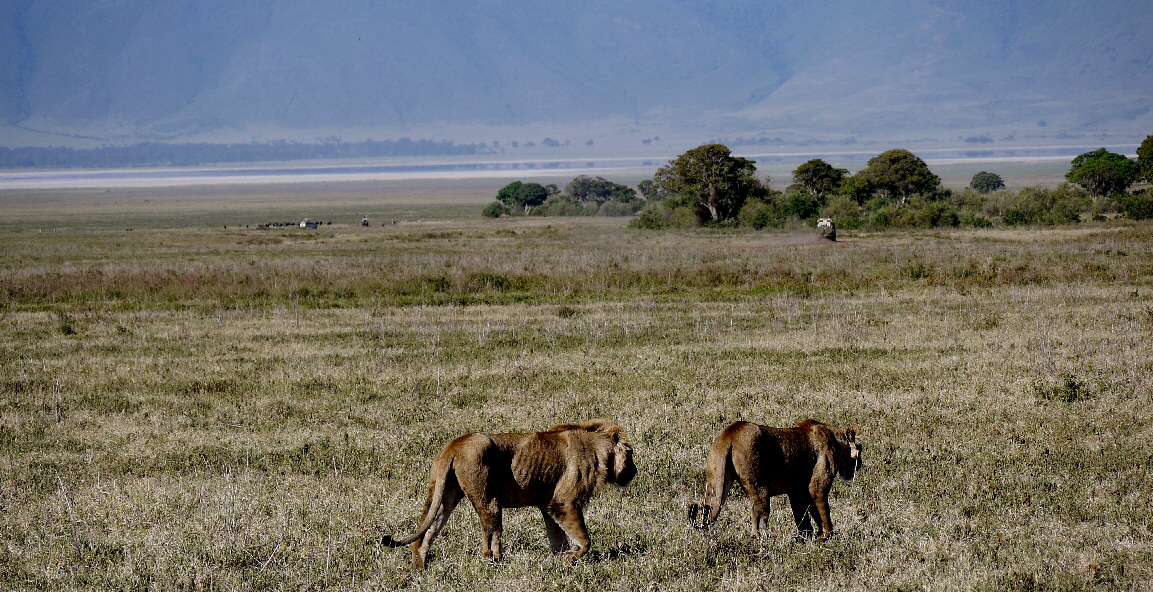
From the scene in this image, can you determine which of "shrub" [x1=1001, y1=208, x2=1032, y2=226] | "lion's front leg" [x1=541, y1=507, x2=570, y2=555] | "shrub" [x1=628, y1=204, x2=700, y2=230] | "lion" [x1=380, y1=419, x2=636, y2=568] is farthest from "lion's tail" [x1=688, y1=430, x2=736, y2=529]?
"shrub" [x1=628, y1=204, x2=700, y2=230]

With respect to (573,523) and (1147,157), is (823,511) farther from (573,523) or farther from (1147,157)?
(1147,157)

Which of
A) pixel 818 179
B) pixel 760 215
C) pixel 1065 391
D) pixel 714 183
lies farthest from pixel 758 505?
pixel 818 179

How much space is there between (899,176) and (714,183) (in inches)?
572

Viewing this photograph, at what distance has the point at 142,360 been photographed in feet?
52.4

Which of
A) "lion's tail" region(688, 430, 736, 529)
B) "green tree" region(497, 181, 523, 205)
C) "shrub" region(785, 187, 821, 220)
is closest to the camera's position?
"lion's tail" region(688, 430, 736, 529)

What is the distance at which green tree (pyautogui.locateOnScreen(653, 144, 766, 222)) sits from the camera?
58156mm

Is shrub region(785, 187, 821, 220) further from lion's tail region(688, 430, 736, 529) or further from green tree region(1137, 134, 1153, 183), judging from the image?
lion's tail region(688, 430, 736, 529)

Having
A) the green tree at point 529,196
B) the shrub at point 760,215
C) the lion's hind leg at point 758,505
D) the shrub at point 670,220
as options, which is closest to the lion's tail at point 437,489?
the lion's hind leg at point 758,505

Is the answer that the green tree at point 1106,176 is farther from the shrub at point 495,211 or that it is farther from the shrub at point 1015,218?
the shrub at point 495,211

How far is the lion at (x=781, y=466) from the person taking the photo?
265 inches

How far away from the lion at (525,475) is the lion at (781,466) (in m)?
0.68

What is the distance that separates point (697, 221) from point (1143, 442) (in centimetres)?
4827

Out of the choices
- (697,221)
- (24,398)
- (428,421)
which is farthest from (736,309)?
(697,221)

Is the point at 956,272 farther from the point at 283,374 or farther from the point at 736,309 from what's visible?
the point at 283,374
